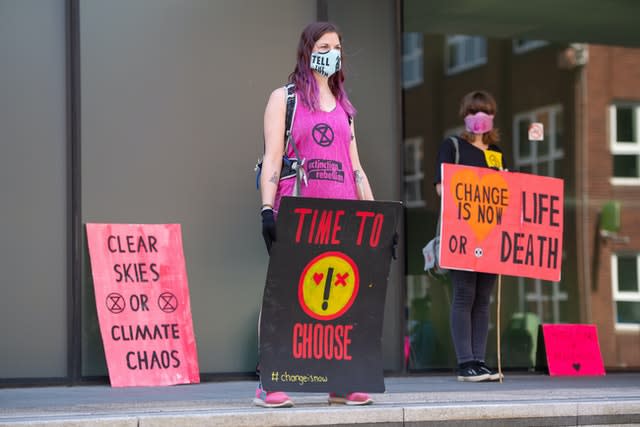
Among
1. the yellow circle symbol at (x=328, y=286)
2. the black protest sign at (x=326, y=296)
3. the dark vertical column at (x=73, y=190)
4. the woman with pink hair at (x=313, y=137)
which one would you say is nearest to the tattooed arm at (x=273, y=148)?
the woman with pink hair at (x=313, y=137)

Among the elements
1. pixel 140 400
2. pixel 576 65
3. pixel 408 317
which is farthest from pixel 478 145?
pixel 576 65

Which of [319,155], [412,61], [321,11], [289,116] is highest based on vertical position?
[321,11]

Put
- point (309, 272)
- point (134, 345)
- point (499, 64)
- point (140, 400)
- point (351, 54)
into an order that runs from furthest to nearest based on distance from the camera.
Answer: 1. point (499, 64)
2. point (351, 54)
3. point (134, 345)
4. point (140, 400)
5. point (309, 272)

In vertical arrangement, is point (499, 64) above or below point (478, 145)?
above

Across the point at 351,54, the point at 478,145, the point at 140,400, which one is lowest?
the point at 140,400

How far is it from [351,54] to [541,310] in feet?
12.4

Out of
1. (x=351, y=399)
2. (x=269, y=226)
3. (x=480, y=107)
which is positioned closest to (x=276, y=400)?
(x=351, y=399)

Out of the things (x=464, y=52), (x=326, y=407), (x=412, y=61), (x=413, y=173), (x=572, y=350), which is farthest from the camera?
(x=464, y=52)

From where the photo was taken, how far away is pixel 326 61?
6.62 meters

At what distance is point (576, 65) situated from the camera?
12.6 meters

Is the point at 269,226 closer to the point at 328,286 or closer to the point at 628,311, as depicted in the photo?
the point at 328,286

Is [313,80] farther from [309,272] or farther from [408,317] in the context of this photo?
[408,317]

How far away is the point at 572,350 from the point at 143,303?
136 inches

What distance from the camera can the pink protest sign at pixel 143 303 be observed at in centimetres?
861
